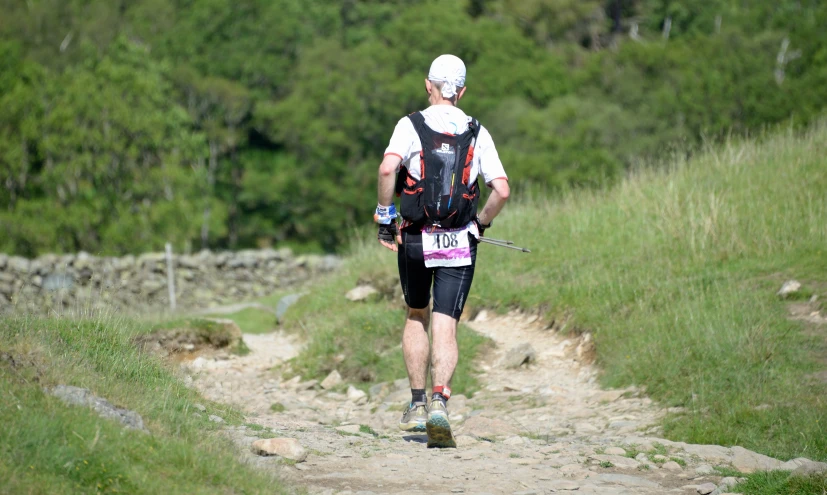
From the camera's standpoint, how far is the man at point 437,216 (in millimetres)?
6238

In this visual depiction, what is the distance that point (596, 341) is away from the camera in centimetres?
953

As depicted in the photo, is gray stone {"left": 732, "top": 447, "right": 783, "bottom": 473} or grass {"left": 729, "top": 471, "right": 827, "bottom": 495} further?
gray stone {"left": 732, "top": 447, "right": 783, "bottom": 473}

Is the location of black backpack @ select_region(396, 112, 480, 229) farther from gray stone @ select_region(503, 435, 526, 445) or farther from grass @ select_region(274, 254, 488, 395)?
grass @ select_region(274, 254, 488, 395)

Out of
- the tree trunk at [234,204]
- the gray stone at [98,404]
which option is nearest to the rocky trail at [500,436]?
the gray stone at [98,404]

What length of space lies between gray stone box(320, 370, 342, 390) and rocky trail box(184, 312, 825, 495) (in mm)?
13

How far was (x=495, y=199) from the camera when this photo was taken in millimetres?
6410

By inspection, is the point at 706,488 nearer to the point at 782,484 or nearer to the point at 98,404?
the point at 782,484

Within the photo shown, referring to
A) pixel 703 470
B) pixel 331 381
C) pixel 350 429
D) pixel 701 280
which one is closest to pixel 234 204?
pixel 331 381

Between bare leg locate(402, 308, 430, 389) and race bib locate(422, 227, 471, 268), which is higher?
race bib locate(422, 227, 471, 268)

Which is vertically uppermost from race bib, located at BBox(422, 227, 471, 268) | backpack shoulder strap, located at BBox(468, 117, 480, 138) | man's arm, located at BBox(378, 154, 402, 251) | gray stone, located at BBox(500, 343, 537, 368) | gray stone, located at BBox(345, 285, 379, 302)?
backpack shoulder strap, located at BBox(468, 117, 480, 138)

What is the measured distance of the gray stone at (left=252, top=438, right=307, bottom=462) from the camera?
561 centimetres

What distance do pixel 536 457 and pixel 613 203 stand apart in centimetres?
724

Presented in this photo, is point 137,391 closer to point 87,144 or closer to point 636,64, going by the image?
point 87,144

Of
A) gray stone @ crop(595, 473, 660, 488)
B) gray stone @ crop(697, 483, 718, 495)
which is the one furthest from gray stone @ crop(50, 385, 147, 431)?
gray stone @ crop(697, 483, 718, 495)
